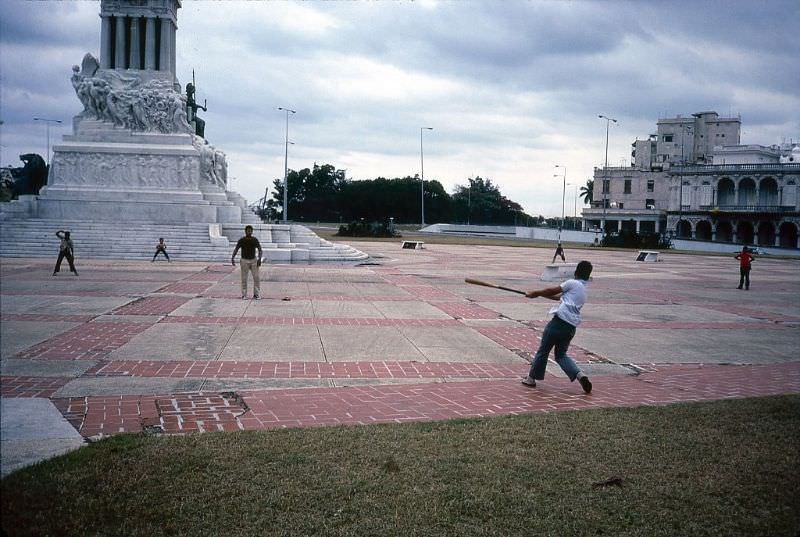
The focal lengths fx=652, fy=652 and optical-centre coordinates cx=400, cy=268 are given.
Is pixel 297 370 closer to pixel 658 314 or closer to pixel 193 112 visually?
pixel 658 314

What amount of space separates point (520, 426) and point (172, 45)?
40866 millimetres

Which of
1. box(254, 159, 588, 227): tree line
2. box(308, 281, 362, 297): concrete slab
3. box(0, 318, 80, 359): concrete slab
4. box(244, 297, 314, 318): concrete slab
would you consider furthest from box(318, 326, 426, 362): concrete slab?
box(254, 159, 588, 227): tree line

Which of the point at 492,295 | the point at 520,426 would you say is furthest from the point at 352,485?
the point at 492,295

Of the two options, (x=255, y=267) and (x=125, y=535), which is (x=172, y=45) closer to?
(x=255, y=267)

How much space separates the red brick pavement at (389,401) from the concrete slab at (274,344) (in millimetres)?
1823

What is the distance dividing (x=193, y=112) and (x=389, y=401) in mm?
41209

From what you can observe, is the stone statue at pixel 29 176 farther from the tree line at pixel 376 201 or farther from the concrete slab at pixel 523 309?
the tree line at pixel 376 201

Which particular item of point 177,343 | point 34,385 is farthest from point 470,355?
point 34,385

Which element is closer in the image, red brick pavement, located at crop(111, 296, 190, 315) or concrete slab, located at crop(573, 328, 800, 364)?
concrete slab, located at crop(573, 328, 800, 364)

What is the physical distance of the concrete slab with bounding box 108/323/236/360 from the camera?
358 inches

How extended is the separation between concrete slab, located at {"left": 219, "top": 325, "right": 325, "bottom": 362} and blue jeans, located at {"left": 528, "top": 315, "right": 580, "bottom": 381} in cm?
310

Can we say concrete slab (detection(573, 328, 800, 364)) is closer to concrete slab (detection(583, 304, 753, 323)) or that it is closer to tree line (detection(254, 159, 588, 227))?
concrete slab (detection(583, 304, 753, 323))

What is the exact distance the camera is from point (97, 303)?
13.7 m

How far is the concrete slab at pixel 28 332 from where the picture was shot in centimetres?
895
